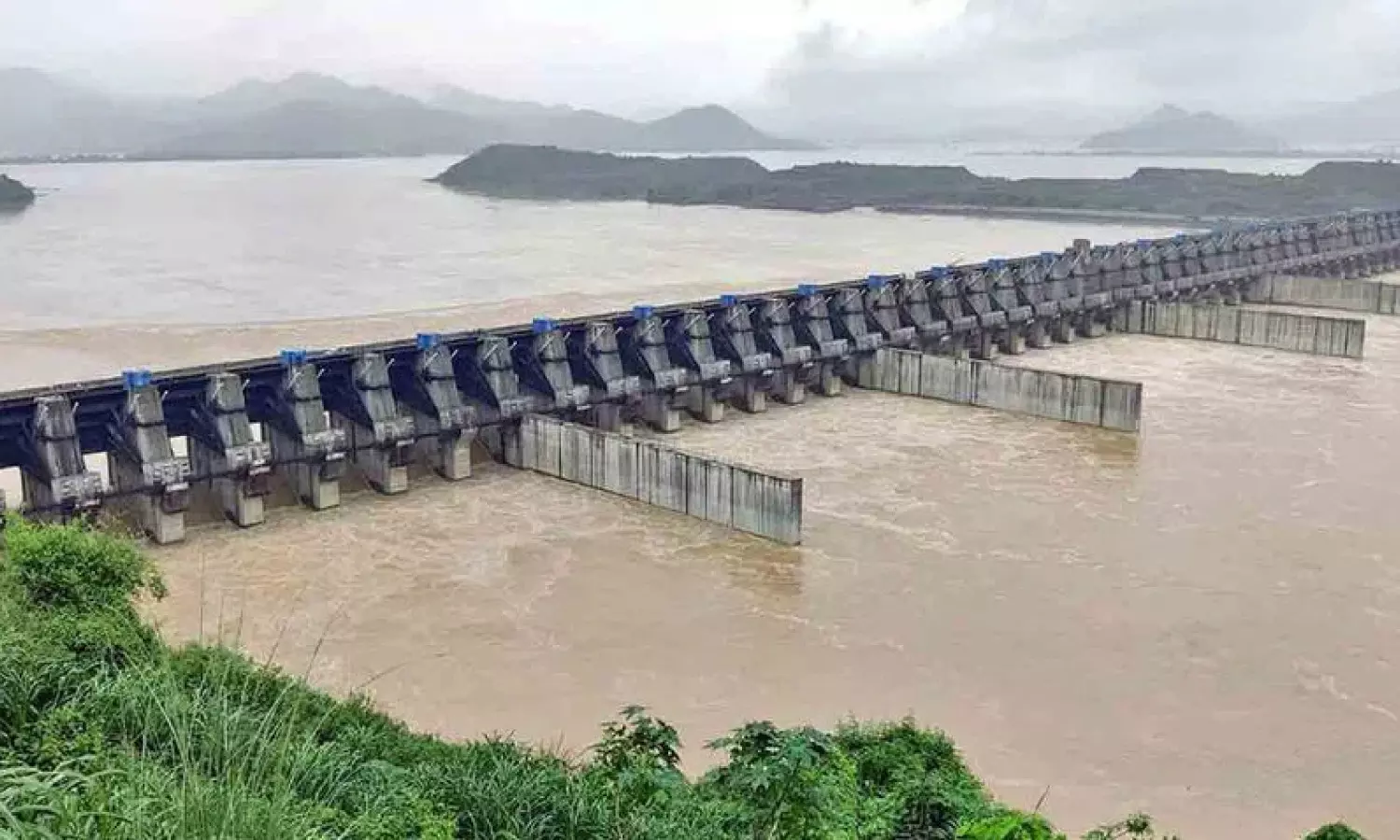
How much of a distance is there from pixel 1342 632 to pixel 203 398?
64.6 feet

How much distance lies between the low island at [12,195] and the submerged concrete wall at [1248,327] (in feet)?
304

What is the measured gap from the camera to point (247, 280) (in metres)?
58.9

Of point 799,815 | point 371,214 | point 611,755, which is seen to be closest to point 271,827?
point 799,815

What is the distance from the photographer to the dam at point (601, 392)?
22.1 m

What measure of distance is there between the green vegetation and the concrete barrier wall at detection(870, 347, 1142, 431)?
20.0 m

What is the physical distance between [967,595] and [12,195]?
107326mm

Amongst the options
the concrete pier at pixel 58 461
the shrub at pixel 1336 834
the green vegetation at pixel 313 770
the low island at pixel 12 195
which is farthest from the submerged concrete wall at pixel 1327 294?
the low island at pixel 12 195

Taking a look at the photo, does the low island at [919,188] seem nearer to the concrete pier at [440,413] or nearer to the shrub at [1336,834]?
the concrete pier at [440,413]

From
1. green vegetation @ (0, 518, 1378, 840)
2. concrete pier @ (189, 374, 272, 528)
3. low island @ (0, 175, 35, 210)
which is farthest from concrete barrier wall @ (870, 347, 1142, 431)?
low island @ (0, 175, 35, 210)

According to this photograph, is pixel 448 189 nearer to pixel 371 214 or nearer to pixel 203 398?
pixel 371 214

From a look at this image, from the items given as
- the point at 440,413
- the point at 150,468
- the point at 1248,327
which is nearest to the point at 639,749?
the point at 150,468

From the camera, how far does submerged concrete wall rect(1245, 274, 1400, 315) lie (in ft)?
167

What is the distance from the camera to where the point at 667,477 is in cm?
2370

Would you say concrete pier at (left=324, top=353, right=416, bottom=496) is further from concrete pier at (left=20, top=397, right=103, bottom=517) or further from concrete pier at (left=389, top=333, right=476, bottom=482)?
concrete pier at (left=20, top=397, right=103, bottom=517)
